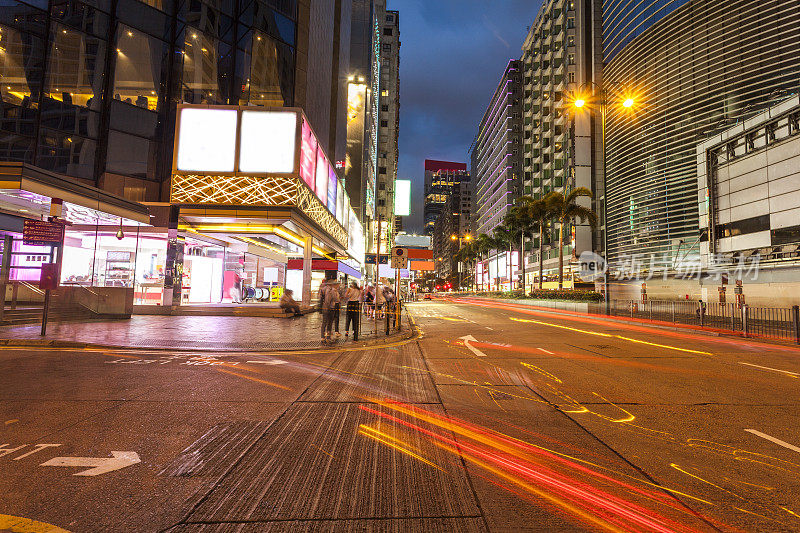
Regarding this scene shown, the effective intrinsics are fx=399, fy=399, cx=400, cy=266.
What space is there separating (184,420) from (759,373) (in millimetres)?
10952

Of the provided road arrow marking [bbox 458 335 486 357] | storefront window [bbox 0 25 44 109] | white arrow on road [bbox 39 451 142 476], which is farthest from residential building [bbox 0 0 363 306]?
white arrow on road [bbox 39 451 142 476]

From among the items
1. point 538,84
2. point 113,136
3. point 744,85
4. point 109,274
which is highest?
point 538,84

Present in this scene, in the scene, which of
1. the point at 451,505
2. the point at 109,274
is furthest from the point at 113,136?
the point at 451,505

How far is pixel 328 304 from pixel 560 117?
7276cm

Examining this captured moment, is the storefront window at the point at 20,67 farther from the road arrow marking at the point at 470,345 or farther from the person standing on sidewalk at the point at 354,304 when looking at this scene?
the road arrow marking at the point at 470,345

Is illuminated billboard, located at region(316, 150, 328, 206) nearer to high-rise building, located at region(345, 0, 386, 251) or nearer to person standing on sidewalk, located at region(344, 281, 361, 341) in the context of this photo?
person standing on sidewalk, located at region(344, 281, 361, 341)

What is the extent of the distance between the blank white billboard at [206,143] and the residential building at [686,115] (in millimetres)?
32584

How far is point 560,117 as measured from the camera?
71.7 m

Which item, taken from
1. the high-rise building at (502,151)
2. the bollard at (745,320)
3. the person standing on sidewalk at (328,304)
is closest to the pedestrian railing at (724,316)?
the bollard at (745,320)

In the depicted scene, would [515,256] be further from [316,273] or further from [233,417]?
[233,417]

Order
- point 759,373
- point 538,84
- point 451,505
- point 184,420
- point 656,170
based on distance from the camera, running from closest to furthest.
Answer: point 451,505
point 184,420
point 759,373
point 656,170
point 538,84

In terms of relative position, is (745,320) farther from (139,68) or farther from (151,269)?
(139,68)

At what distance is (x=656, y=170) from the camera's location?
158 ft

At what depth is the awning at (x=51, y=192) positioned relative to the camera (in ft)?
45.1
